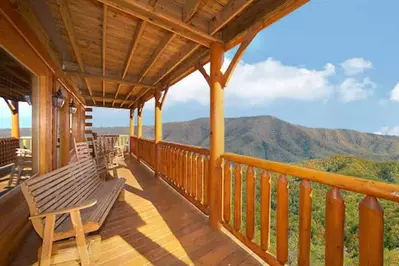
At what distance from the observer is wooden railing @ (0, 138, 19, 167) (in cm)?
513

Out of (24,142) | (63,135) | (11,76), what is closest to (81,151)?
(63,135)

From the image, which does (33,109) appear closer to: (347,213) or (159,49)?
(159,49)

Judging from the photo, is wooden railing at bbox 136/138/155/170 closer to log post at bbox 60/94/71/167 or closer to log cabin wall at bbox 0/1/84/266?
log post at bbox 60/94/71/167

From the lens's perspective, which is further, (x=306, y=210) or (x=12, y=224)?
(x=12, y=224)

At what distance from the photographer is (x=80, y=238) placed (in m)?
1.62

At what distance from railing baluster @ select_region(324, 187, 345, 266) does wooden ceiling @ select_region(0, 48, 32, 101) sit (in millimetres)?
3069

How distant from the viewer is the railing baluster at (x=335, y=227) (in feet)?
4.24

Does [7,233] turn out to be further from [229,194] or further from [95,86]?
[95,86]

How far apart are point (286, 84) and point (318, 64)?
8009mm

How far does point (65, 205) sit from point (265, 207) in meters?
1.97

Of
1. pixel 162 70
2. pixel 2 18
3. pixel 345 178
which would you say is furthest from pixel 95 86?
pixel 345 178

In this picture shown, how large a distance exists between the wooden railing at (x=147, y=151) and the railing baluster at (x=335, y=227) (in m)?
5.06

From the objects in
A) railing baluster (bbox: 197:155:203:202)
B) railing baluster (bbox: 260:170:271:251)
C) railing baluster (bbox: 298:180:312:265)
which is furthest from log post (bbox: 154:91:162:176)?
railing baluster (bbox: 298:180:312:265)

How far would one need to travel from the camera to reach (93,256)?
6.00 feet
